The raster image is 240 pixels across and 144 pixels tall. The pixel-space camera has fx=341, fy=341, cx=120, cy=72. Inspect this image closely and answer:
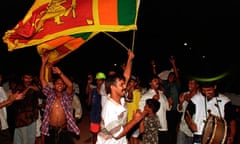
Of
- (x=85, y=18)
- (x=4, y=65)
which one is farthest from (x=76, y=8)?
(x=4, y=65)

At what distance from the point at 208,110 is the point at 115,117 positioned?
200 cm

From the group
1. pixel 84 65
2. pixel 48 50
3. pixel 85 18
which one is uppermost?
pixel 85 18

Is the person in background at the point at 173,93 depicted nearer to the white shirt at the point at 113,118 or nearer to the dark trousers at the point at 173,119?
the dark trousers at the point at 173,119

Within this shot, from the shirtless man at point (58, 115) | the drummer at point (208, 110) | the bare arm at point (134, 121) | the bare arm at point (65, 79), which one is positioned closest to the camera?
the bare arm at point (134, 121)

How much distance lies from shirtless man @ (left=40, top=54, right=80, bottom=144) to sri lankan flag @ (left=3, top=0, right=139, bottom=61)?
3.28 feet

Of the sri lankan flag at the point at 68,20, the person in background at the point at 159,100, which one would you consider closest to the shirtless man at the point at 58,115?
the sri lankan flag at the point at 68,20

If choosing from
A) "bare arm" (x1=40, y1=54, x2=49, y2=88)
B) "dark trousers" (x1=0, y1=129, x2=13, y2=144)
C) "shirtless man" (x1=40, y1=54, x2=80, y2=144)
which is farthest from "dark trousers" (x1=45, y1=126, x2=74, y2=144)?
"dark trousers" (x1=0, y1=129, x2=13, y2=144)

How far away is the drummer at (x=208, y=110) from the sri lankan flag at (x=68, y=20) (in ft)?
5.41

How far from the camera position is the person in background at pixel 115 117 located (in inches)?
169

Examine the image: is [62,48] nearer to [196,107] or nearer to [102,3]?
[102,3]

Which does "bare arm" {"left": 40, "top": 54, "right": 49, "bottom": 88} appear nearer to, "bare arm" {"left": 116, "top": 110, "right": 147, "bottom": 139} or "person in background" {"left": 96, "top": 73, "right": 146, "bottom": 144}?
"person in background" {"left": 96, "top": 73, "right": 146, "bottom": 144}

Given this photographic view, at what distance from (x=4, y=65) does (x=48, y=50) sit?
20.8m

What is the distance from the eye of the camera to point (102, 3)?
568 cm

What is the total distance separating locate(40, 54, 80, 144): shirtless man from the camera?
21.2 ft
